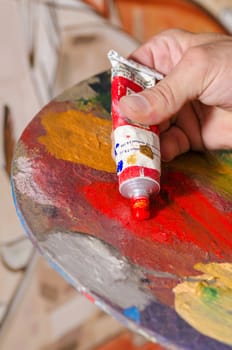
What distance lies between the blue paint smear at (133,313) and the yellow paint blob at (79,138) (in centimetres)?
15

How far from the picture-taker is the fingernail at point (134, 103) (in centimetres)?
47

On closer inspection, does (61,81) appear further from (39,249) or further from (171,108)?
(39,249)

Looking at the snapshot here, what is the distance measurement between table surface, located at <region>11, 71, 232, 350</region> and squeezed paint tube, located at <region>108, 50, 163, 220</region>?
13 millimetres

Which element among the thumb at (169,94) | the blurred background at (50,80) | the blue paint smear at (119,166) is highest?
the thumb at (169,94)

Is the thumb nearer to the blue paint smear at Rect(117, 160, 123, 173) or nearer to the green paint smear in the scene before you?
the blue paint smear at Rect(117, 160, 123, 173)

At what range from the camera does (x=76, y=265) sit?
15.1 inches

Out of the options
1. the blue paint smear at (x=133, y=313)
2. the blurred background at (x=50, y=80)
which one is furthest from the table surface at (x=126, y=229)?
the blurred background at (x=50, y=80)

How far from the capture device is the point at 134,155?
458mm

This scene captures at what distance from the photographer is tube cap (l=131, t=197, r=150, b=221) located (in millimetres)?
440

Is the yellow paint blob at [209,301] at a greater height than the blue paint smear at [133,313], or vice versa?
the blue paint smear at [133,313]

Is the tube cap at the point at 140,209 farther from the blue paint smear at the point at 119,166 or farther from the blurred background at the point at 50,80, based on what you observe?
the blurred background at the point at 50,80

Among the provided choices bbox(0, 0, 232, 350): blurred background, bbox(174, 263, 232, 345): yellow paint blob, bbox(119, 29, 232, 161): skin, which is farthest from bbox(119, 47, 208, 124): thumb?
bbox(0, 0, 232, 350): blurred background

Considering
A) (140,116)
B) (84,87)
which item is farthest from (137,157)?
(84,87)

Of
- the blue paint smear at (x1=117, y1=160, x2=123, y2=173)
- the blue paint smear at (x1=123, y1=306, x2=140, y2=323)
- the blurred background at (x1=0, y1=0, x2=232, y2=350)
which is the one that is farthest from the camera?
the blurred background at (x1=0, y1=0, x2=232, y2=350)
